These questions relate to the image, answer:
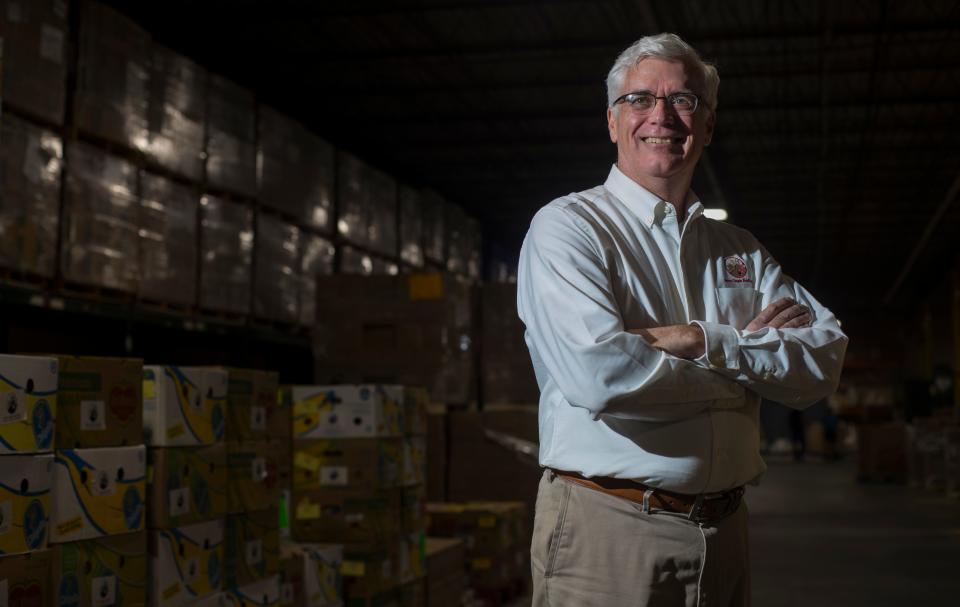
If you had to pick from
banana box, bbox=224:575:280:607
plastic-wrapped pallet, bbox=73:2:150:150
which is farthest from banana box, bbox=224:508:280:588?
plastic-wrapped pallet, bbox=73:2:150:150

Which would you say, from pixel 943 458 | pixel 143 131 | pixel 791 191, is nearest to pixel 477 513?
pixel 143 131

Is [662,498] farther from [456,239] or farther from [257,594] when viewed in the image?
[456,239]

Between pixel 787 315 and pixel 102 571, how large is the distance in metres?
2.63

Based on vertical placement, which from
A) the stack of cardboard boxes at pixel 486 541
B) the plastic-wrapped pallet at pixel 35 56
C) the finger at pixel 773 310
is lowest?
the stack of cardboard boxes at pixel 486 541

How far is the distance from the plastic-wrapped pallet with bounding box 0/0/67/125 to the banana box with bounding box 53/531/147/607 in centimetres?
346

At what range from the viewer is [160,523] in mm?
4355

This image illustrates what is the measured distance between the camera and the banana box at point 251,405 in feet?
16.5

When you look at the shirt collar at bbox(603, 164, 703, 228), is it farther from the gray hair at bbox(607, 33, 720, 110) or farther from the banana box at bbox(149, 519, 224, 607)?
the banana box at bbox(149, 519, 224, 607)

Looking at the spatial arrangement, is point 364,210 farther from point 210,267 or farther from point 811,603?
point 811,603

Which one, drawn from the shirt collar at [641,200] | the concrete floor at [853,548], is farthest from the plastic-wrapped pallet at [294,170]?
the shirt collar at [641,200]

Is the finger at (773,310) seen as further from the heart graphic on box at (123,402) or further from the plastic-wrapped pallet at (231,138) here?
the plastic-wrapped pallet at (231,138)

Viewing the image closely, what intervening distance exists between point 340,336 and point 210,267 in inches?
45.6

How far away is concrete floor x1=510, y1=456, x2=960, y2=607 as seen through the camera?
26.3ft

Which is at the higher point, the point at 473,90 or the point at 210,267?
the point at 473,90
